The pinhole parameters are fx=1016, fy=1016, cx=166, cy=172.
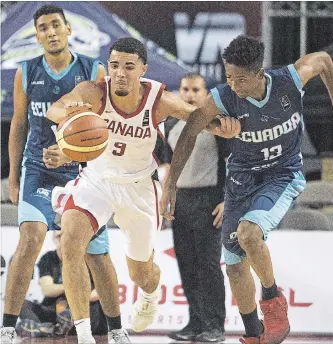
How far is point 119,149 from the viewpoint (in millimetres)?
6930

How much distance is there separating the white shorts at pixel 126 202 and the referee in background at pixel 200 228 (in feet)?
3.71

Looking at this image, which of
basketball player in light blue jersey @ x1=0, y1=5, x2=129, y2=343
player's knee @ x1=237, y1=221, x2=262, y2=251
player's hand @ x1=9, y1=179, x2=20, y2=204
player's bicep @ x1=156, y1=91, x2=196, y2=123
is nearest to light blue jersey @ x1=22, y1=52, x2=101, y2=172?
basketball player in light blue jersey @ x1=0, y1=5, x2=129, y2=343

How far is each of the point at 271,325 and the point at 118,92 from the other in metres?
1.84

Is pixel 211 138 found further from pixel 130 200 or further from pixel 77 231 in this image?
pixel 77 231

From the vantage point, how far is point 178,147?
6855 millimetres

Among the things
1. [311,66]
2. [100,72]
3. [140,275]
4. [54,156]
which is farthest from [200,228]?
[54,156]

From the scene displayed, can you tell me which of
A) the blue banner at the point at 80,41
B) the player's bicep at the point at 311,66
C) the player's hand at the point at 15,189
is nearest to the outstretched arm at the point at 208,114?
the player's bicep at the point at 311,66

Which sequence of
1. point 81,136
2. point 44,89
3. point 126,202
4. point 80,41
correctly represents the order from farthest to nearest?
point 80,41
point 44,89
point 126,202
point 81,136

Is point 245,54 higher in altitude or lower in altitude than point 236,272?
higher

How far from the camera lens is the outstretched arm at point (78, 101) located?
6383 millimetres

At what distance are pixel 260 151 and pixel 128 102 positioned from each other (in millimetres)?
950

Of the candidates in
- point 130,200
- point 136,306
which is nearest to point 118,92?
point 130,200

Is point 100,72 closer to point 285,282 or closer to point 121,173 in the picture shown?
point 121,173

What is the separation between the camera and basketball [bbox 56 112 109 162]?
6.36 metres
